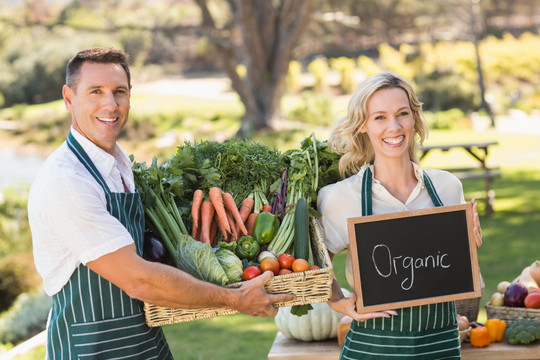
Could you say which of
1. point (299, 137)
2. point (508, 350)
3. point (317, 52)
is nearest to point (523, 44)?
point (317, 52)

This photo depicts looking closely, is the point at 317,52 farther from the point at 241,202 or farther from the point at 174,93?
the point at 241,202

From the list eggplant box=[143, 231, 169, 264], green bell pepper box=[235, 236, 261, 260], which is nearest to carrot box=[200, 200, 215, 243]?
green bell pepper box=[235, 236, 261, 260]

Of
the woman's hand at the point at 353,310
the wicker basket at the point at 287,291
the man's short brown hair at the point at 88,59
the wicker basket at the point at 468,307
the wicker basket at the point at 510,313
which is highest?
the man's short brown hair at the point at 88,59

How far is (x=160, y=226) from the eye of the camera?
3.10m

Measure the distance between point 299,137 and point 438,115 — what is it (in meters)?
8.21

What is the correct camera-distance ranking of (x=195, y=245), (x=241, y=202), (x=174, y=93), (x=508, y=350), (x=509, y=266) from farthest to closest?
(x=174, y=93)
(x=509, y=266)
(x=508, y=350)
(x=241, y=202)
(x=195, y=245)

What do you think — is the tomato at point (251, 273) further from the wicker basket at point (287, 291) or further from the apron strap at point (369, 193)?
the apron strap at point (369, 193)

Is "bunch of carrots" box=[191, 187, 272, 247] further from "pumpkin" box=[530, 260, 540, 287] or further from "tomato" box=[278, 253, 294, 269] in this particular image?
"pumpkin" box=[530, 260, 540, 287]

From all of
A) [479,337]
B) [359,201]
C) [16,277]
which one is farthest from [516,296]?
[16,277]

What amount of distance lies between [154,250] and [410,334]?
115 centimetres

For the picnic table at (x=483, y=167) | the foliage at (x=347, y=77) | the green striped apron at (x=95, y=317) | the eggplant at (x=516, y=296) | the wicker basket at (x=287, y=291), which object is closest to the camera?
the green striped apron at (x=95, y=317)

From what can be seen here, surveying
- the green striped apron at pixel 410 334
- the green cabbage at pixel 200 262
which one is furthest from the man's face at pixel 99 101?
the green striped apron at pixel 410 334

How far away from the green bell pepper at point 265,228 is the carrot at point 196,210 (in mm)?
275

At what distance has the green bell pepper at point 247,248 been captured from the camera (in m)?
3.13
